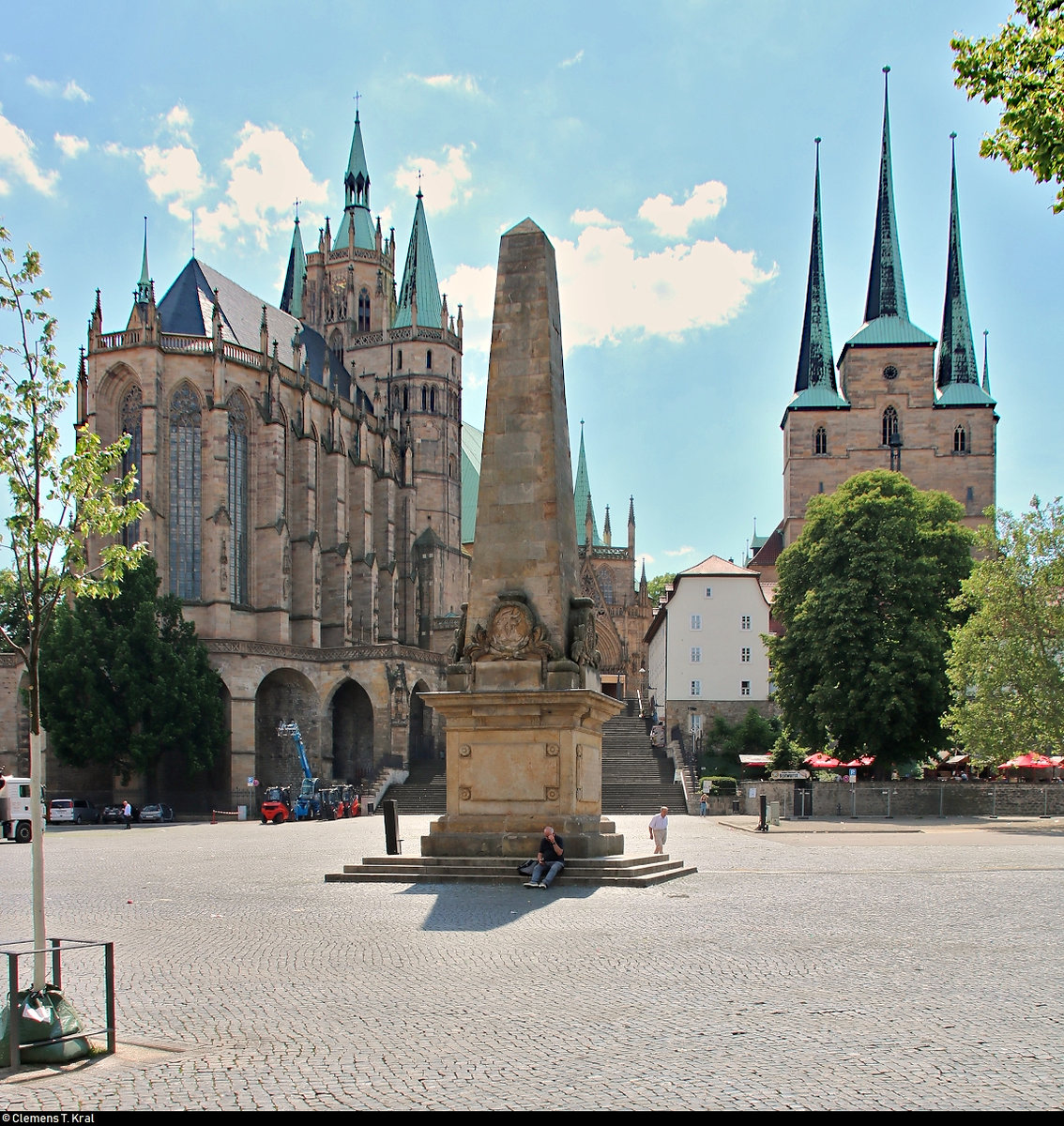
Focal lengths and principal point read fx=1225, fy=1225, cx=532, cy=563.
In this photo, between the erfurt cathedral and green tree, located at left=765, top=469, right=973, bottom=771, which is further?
the erfurt cathedral

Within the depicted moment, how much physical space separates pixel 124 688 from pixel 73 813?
5235 millimetres

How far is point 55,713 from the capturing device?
48.9 m

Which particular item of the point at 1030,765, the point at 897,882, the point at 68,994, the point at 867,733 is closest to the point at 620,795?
the point at 867,733

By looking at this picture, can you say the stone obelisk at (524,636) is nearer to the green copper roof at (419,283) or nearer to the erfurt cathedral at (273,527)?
the erfurt cathedral at (273,527)

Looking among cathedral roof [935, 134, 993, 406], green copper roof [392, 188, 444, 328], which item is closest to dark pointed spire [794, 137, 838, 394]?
cathedral roof [935, 134, 993, 406]

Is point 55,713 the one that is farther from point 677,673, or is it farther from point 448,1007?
point 448,1007

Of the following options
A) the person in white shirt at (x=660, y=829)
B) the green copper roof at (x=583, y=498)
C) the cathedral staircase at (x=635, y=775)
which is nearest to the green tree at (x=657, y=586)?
the green copper roof at (x=583, y=498)

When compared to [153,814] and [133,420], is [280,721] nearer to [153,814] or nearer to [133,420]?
[153,814]

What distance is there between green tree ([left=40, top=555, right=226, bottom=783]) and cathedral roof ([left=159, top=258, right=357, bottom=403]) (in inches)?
656

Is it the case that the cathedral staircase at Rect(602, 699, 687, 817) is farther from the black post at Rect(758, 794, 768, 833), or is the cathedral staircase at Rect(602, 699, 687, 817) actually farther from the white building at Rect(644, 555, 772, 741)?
the black post at Rect(758, 794, 768, 833)

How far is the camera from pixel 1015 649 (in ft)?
117

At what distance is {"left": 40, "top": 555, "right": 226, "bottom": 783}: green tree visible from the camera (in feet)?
159

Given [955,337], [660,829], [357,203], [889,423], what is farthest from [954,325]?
[660,829]

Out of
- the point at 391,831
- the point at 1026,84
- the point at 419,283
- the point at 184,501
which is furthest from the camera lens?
the point at 419,283
